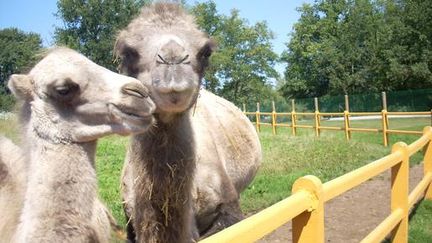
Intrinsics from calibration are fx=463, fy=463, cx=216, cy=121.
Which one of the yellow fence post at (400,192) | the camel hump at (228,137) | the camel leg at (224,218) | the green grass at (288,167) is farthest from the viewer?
the green grass at (288,167)

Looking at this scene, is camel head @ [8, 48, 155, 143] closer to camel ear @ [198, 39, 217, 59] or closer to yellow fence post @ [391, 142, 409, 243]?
camel ear @ [198, 39, 217, 59]

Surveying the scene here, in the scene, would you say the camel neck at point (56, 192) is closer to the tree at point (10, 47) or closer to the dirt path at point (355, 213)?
the dirt path at point (355, 213)

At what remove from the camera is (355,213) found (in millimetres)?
6551

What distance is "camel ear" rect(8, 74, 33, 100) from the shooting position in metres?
2.41

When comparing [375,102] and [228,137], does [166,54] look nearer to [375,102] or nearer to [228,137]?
[228,137]

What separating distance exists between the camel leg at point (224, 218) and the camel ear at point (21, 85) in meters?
2.14

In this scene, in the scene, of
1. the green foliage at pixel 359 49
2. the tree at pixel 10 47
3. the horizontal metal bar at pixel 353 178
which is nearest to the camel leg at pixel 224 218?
the horizontal metal bar at pixel 353 178

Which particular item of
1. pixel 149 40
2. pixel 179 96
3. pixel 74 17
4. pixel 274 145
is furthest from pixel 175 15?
pixel 74 17

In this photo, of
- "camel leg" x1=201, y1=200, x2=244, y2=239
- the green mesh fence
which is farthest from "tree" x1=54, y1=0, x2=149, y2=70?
"camel leg" x1=201, y1=200, x2=244, y2=239

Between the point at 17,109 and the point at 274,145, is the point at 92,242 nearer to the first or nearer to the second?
the point at 17,109

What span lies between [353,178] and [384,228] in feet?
3.26

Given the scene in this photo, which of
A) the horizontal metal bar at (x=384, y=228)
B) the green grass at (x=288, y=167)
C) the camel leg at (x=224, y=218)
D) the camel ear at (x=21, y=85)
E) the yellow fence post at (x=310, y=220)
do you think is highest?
the camel ear at (x=21, y=85)

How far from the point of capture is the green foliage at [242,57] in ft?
173

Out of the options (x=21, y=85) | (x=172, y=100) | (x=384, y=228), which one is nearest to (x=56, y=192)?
(x=21, y=85)
